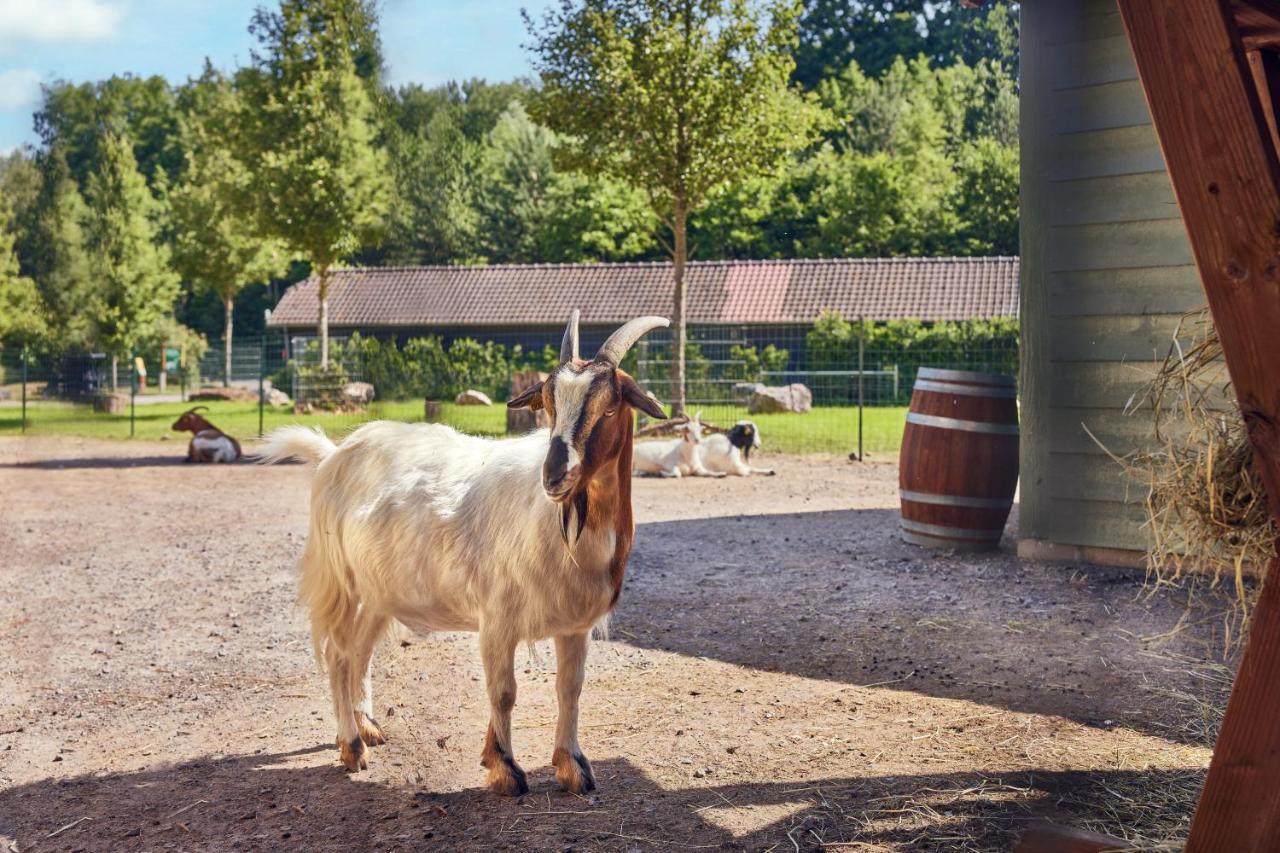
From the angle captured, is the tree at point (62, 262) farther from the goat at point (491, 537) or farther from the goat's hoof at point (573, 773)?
the goat's hoof at point (573, 773)

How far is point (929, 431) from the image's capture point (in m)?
8.96

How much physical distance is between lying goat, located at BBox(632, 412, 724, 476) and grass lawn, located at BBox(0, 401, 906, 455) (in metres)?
3.26

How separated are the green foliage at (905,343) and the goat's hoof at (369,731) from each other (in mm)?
18272

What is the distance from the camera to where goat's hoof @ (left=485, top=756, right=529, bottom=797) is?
4359 mm

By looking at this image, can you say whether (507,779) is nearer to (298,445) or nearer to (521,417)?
(298,445)

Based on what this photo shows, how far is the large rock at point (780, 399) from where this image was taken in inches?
984

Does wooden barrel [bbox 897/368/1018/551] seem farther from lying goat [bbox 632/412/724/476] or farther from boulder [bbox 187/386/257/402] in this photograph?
boulder [bbox 187/386/257/402]

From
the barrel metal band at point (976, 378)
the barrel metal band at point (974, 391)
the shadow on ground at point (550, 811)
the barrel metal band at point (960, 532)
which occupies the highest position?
the barrel metal band at point (976, 378)

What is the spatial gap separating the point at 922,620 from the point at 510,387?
1912cm

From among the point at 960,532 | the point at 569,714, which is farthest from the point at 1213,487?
the point at 960,532

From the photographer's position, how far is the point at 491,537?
4426 millimetres

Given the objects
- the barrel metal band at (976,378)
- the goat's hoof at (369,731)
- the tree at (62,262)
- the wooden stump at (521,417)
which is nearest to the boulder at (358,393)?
the wooden stump at (521,417)

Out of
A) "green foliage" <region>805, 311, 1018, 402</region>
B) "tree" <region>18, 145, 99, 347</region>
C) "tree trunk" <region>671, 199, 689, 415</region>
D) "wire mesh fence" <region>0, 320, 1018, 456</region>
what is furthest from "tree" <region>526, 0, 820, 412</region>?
"tree" <region>18, 145, 99, 347</region>

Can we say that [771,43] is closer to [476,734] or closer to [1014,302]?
[476,734]
